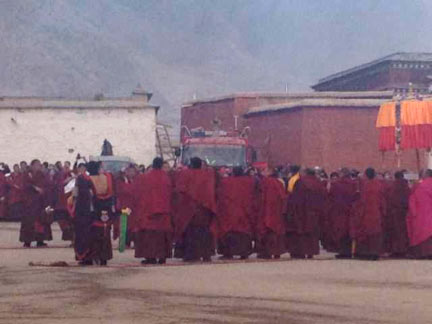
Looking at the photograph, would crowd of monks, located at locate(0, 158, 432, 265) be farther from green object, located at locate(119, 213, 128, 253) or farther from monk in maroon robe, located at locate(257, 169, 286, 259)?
green object, located at locate(119, 213, 128, 253)

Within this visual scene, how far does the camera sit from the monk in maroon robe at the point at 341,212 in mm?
20938

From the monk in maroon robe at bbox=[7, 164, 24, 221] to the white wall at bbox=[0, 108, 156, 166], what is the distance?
12.2 meters

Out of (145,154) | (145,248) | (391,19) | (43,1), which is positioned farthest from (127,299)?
(391,19)

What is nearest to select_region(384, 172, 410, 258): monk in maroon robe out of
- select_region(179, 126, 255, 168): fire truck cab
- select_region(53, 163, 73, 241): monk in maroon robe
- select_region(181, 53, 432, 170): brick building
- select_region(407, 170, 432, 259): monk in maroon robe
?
select_region(407, 170, 432, 259): monk in maroon robe

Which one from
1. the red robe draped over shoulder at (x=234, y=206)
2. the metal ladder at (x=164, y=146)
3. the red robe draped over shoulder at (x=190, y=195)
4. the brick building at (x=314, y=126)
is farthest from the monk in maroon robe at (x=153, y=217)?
the metal ladder at (x=164, y=146)

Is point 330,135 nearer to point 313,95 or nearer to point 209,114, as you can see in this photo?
point 313,95

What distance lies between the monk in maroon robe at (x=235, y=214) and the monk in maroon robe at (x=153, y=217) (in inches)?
51.2

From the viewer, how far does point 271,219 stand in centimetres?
2017

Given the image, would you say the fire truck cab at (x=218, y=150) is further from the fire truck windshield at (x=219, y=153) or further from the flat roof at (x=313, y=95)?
the flat roof at (x=313, y=95)

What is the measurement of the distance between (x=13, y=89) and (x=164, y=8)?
46828 mm

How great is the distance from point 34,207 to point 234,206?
4982mm

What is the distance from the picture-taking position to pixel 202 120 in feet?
173

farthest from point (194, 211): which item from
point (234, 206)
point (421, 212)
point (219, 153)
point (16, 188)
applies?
point (219, 153)

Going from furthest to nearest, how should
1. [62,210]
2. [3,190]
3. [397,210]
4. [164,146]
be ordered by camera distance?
1. [164,146]
2. [3,190]
3. [62,210]
4. [397,210]
